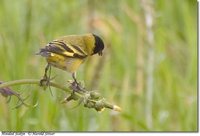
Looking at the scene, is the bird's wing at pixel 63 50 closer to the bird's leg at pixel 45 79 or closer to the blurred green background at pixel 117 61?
the bird's leg at pixel 45 79

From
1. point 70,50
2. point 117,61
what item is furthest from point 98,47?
point 117,61

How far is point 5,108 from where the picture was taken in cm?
221

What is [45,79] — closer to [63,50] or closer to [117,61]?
[63,50]

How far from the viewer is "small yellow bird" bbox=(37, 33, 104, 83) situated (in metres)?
1.59

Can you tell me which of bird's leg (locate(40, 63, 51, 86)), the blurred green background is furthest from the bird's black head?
the blurred green background

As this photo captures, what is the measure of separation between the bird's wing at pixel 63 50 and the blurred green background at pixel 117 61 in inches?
14.6

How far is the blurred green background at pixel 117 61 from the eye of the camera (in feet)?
7.56

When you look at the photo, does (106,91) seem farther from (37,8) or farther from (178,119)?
(37,8)

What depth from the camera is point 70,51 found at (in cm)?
162

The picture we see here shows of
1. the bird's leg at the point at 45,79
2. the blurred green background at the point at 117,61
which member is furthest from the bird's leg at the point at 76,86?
the blurred green background at the point at 117,61

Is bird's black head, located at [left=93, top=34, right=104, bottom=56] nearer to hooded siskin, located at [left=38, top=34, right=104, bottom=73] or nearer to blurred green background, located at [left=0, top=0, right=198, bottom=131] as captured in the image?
hooded siskin, located at [left=38, top=34, right=104, bottom=73]

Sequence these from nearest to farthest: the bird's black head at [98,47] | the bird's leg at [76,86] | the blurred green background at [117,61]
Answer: the bird's leg at [76,86], the bird's black head at [98,47], the blurred green background at [117,61]

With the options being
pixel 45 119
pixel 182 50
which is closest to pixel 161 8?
pixel 182 50

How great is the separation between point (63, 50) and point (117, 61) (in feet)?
4.10
